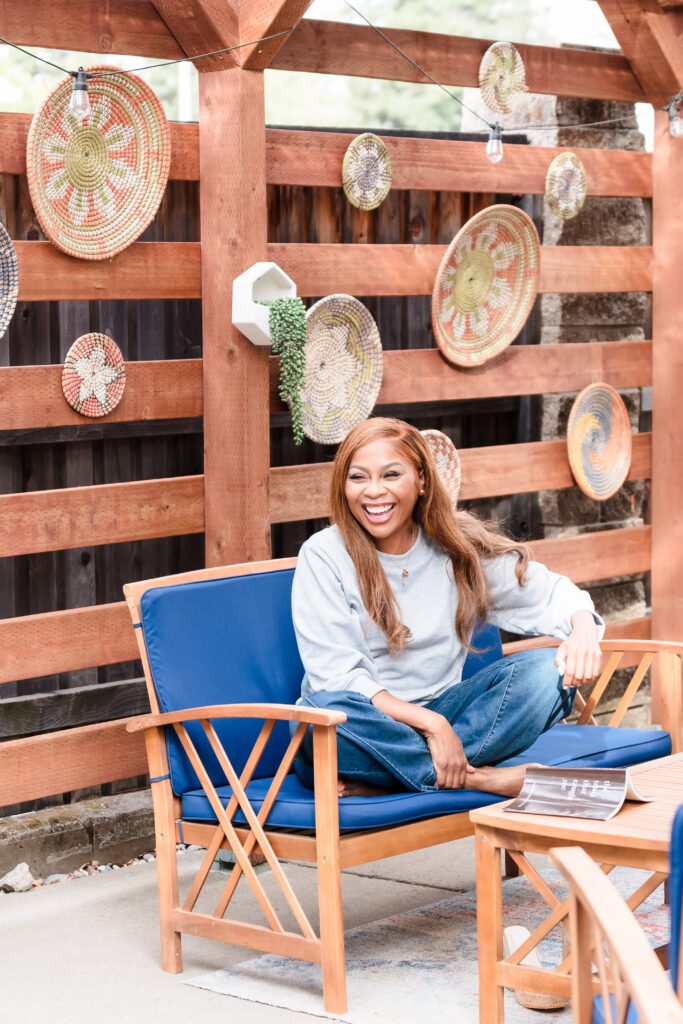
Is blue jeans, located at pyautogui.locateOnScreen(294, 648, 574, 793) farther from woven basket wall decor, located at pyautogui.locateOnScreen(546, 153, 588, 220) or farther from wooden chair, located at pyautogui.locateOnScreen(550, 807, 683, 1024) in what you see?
Answer: woven basket wall decor, located at pyautogui.locateOnScreen(546, 153, 588, 220)

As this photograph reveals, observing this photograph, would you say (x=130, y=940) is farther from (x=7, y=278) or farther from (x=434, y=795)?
(x=7, y=278)

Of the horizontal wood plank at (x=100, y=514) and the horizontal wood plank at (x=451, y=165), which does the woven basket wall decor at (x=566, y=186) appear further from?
the horizontal wood plank at (x=100, y=514)

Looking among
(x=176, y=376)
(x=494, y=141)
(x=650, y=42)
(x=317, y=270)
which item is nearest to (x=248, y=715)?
(x=176, y=376)

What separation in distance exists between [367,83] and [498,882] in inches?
666

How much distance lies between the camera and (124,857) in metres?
4.13

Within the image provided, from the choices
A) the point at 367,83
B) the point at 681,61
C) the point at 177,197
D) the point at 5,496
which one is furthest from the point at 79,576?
the point at 367,83

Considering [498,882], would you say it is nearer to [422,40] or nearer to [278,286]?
[278,286]

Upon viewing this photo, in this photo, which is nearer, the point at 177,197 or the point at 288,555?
the point at 177,197

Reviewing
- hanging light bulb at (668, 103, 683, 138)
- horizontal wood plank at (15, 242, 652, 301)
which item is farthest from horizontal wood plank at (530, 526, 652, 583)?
hanging light bulb at (668, 103, 683, 138)

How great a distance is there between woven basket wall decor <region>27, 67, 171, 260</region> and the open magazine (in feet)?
6.07

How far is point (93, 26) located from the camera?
12.8ft

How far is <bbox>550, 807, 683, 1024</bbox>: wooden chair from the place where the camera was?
1347mm

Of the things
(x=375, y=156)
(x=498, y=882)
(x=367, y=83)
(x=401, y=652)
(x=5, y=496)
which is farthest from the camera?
(x=367, y=83)

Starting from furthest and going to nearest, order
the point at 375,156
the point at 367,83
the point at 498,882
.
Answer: the point at 367,83
the point at 375,156
the point at 498,882
